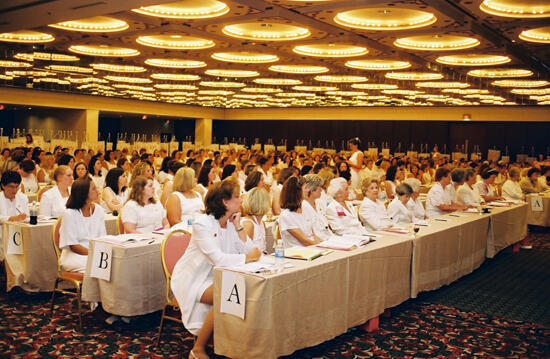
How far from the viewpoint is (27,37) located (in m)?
10.8

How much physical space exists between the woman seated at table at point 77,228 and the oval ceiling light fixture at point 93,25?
4.73 m

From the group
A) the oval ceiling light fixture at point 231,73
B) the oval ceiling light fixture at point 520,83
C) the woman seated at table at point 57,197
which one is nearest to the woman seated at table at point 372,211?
the woman seated at table at point 57,197

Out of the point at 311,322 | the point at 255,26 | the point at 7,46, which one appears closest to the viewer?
the point at 311,322

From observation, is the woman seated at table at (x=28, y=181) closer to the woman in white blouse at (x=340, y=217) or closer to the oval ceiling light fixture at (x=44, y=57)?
the oval ceiling light fixture at (x=44, y=57)

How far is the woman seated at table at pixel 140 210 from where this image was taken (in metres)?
5.84

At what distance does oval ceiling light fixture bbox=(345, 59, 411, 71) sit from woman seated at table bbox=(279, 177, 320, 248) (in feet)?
27.5

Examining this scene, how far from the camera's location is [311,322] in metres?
4.39

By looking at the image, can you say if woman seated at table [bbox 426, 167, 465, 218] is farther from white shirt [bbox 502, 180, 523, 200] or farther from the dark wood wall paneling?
the dark wood wall paneling

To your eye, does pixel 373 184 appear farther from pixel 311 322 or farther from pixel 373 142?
pixel 373 142

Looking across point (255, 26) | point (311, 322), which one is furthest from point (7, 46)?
point (311, 322)

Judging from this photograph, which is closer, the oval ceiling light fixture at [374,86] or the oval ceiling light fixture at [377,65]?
the oval ceiling light fixture at [377,65]

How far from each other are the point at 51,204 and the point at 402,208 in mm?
4324

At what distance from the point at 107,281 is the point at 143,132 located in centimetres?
3458

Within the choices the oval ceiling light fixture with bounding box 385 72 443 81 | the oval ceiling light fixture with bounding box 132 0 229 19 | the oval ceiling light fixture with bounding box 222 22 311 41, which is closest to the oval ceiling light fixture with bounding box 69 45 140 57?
the oval ceiling light fixture with bounding box 222 22 311 41
